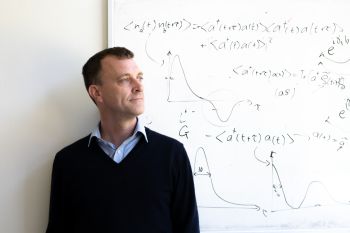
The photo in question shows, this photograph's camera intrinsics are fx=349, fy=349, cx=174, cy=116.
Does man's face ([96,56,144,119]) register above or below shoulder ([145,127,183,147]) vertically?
above

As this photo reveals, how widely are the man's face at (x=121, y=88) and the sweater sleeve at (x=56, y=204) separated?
33 cm

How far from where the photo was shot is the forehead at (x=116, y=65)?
131cm

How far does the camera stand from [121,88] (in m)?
1.31

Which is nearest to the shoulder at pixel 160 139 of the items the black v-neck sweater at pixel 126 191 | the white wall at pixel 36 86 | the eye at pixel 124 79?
the black v-neck sweater at pixel 126 191

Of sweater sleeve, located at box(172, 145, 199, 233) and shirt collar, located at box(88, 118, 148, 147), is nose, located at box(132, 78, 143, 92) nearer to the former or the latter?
shirt collar, located at box(88, 118, 148, 147)

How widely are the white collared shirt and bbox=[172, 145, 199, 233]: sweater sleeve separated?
172mm

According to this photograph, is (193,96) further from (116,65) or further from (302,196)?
(302,196)

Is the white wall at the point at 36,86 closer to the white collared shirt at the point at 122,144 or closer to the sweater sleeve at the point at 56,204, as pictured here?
the sweater sleeve at the point at 56,204

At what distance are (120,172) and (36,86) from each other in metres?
0.53

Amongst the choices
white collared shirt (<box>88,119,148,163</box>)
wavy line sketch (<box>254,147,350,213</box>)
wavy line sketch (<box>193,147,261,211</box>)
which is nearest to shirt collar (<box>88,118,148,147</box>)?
white collared shirt (<box>88,119,148,163</box>)

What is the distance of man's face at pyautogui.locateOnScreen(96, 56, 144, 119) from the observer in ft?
4.27

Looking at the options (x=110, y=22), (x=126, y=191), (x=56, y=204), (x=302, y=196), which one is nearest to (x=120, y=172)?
(x=126, y=191)

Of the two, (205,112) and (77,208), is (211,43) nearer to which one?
(205,112)

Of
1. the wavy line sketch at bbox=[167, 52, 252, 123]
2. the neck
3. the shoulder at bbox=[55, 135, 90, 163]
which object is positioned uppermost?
the wavy line sketch at bbox=[167, 52, 252, 123]
